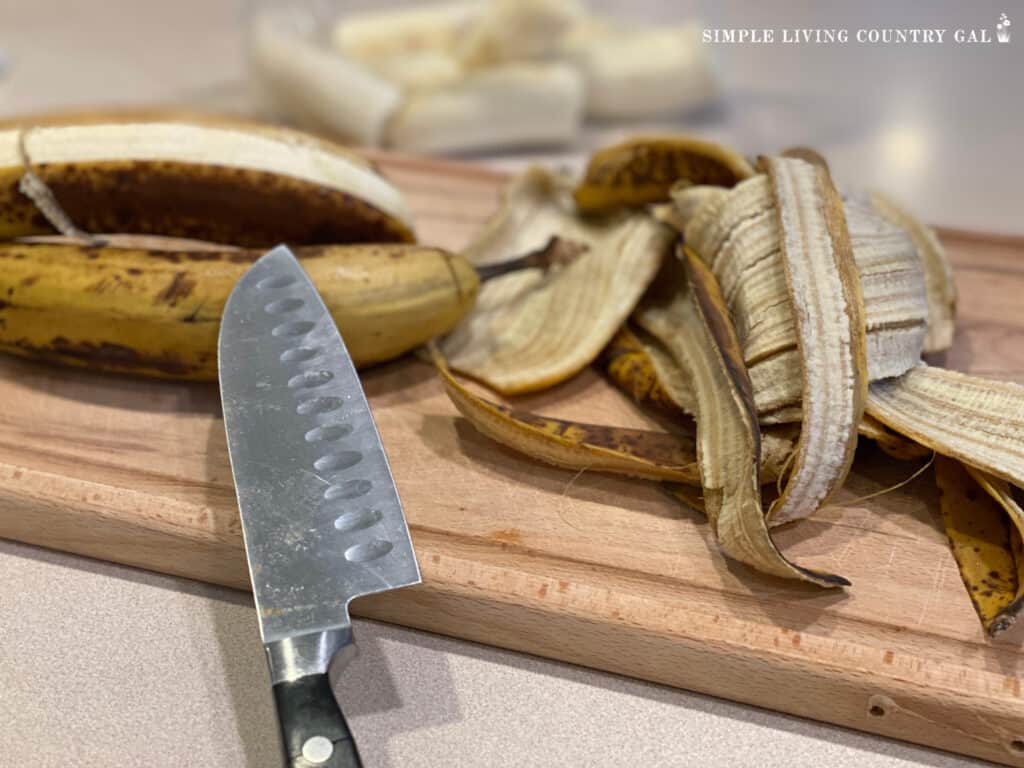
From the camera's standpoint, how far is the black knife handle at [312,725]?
26.0 inches

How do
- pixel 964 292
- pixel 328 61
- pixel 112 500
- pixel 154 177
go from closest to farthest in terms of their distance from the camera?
pixel 112 500 → pixel 154 177 → pixel 964 292 → pixel 328 61

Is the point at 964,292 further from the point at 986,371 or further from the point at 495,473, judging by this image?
the point at 495,473

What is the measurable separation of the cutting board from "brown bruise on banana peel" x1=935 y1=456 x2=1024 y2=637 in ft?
0.04

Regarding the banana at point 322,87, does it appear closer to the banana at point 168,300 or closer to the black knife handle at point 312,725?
the banana at point 168,300

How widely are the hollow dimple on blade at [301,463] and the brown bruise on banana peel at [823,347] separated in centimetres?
32

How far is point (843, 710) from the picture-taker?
0.80 meters

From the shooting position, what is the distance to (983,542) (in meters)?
0.86

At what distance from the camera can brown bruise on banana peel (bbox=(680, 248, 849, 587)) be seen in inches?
31.5

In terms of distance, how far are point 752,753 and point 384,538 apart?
12.9 inches

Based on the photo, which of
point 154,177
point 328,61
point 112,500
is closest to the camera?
point 112,500

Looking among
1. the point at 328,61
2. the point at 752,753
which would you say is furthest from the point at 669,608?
the point at 328,61

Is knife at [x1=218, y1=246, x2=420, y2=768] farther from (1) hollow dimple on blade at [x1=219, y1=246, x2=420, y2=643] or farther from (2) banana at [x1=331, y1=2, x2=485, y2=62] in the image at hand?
(2) banana at [x1=331, y1=2, x2=485, y2=62]

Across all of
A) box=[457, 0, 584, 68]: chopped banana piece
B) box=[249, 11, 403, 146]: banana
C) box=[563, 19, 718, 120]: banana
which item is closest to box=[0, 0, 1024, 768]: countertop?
box=[249, 11, 403, 146]: banana

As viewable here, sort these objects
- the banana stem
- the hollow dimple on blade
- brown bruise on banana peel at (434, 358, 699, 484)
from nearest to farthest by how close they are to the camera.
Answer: the hollow dimple on blade < brown bruise on banana peel at (434, 358, 699, 484) < the banana stem
